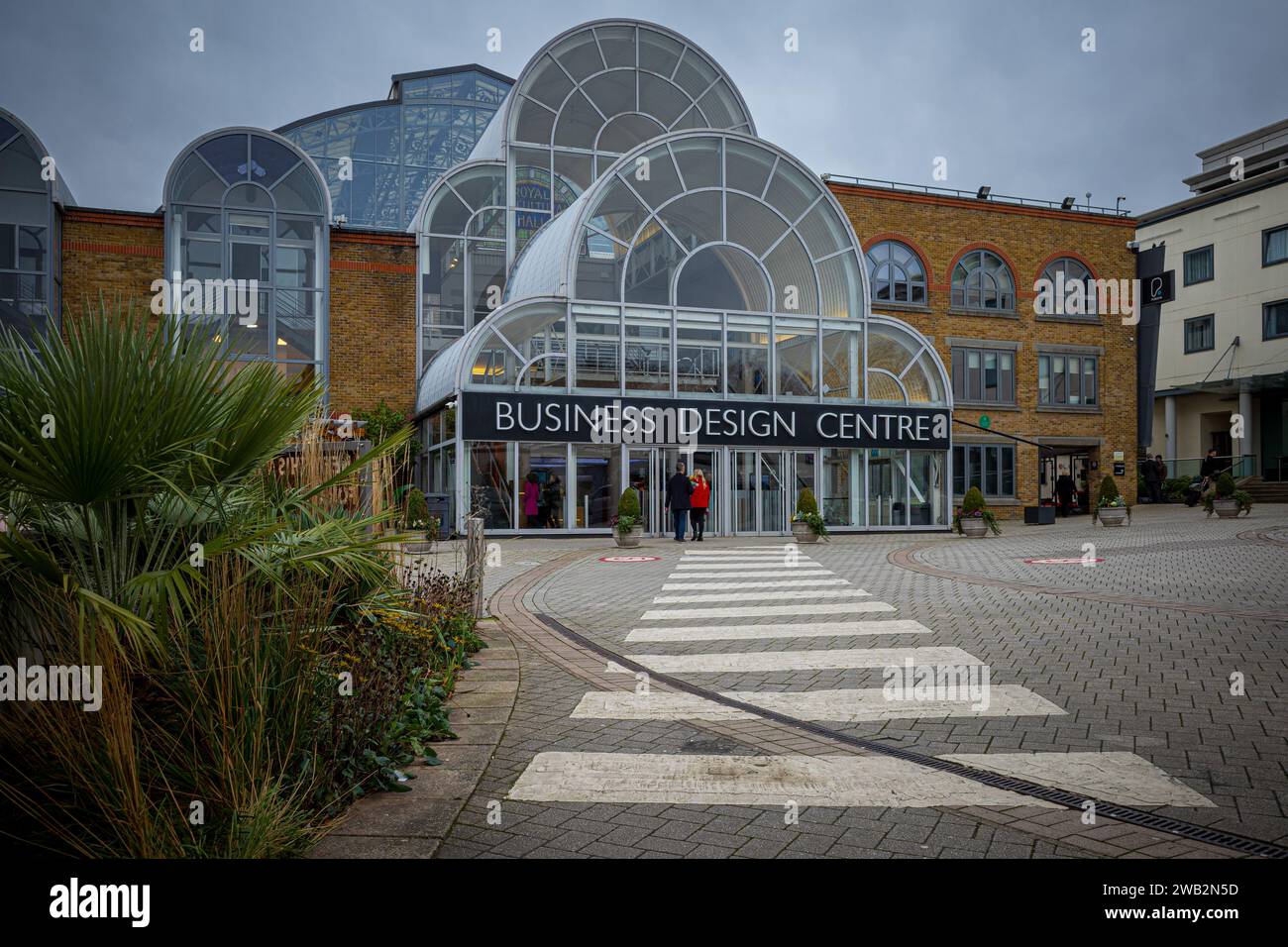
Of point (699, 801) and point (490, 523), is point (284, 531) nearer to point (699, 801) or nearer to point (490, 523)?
point (699, 801)

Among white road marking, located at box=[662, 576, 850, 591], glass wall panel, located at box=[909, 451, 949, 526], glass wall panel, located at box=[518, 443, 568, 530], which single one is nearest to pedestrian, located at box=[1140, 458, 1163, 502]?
glass wall panel, located at box=[909, 451, 949, 526]

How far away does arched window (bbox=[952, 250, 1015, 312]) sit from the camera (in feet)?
107

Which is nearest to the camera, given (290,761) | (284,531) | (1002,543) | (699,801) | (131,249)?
(290,761)

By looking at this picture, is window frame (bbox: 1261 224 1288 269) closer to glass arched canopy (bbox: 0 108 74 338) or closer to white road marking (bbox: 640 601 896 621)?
white road marking (bbox: 640 601 896 621)

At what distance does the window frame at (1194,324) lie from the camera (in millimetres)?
41438

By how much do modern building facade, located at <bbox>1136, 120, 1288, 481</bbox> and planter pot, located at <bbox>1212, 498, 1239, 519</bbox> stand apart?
11.8 metres

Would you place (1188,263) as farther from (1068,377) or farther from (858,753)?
(858,753)

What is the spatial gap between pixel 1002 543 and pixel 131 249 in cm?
2420

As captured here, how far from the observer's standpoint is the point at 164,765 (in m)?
3.53

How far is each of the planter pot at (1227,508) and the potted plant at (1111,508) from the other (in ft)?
9.79

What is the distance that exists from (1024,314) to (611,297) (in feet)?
58.8

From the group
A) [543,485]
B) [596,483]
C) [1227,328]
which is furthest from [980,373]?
[543,485]
